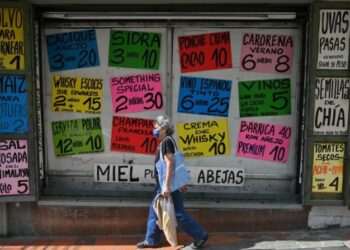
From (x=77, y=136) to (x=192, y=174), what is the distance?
159 cm

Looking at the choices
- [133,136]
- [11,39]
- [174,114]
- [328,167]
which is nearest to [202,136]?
[174,114]

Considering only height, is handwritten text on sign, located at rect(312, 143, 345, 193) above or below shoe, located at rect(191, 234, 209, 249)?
above

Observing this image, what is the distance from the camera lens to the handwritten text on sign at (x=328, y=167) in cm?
584

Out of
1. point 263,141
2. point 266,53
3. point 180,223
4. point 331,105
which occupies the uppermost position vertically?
point 266,53

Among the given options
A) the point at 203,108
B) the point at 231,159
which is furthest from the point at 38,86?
the point at 231,159

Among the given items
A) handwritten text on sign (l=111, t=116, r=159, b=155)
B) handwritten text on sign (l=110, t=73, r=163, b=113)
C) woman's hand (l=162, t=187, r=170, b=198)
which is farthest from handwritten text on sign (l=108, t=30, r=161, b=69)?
woman's hand (l=162, t=187, r=170, b=198)

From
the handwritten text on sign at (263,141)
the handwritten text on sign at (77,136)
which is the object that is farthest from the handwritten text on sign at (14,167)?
the handwritten text on sign at (263,141)

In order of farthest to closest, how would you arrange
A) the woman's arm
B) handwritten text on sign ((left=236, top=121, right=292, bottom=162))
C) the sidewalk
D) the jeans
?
handwritten text on sign ((left=236, top=121, right=292, bottom=162)) < the sidewalk < the jeans < the woman's arm

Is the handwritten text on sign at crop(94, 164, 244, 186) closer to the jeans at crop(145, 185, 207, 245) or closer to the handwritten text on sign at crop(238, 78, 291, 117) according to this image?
the jeans at crop(145, 185, 207, 245)

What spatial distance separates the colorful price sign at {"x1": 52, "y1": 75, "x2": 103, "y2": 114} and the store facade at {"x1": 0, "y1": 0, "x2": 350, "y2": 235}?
13 mm

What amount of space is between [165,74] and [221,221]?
79.7 inches

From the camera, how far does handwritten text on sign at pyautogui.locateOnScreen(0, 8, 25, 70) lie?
565 centimetres

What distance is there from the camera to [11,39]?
569 cm

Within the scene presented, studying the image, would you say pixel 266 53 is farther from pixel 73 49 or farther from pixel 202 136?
pixel 73 49
